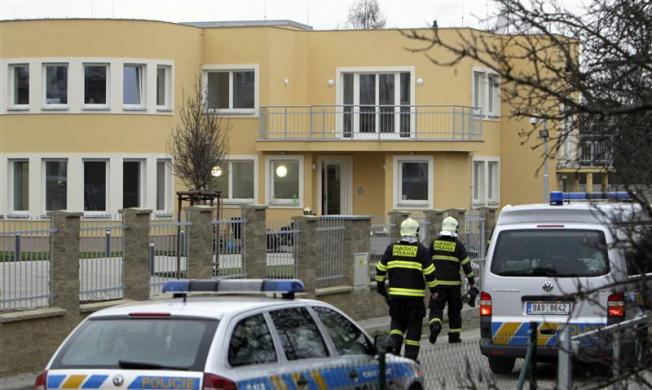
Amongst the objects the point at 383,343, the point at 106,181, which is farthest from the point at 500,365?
the point at 106,181

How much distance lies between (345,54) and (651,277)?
120 feet

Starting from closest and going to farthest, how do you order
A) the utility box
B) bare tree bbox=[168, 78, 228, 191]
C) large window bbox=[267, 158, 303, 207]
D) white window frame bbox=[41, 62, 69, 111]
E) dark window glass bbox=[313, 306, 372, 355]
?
dark window glass bbox=[313, 306, 372, 355]
the utility box
bare tree bbox=[168, 78, 228, 191]
white window frame bbox=[41, 62, 69, 111]
large window bbox=[267, 158, 303, 207]

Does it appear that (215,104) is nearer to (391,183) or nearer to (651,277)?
(391,183)

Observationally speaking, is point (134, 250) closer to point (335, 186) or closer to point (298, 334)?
point (298, 334)

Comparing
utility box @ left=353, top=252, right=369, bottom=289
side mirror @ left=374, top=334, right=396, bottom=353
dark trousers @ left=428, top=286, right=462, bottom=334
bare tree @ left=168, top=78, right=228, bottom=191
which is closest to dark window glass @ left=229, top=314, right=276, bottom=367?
side mirror @ left=374, top=334, right=396, bottom=353

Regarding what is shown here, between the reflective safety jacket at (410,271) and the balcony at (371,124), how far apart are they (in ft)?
83.7

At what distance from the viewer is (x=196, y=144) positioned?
37.4m

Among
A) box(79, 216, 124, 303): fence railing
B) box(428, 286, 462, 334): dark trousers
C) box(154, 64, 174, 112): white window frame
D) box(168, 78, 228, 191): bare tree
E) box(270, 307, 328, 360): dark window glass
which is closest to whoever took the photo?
box(270, 307, 328, 360): dark window glass

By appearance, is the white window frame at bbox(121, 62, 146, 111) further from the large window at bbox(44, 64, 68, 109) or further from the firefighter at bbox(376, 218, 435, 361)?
the firefighter at bbox(376, 218, 435, 361)

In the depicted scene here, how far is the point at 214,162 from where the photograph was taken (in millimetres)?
37750

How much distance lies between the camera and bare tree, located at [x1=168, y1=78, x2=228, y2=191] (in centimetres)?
3725

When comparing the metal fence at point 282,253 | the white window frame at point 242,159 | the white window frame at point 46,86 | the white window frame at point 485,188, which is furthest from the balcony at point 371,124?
the metal fence at point 282,253

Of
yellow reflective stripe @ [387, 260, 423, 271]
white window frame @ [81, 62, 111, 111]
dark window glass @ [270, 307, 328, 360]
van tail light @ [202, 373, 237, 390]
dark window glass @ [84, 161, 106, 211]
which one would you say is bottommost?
van tail light @ [202, 373, 237, 390]

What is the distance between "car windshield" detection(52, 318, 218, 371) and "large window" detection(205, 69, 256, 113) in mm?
32496
